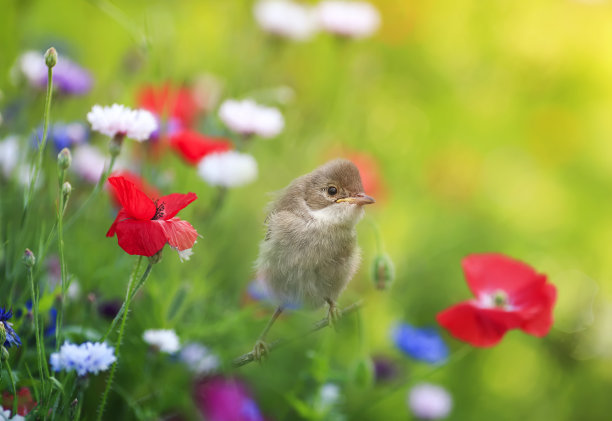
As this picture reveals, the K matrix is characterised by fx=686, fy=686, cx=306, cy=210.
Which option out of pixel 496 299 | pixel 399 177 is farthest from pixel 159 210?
pixel 399 177

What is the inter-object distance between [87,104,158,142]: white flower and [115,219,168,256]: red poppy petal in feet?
0.91

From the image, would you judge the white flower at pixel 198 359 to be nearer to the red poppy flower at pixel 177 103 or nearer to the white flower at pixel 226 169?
the white flower at pixel 226 169

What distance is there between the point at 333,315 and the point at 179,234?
0.95 feet

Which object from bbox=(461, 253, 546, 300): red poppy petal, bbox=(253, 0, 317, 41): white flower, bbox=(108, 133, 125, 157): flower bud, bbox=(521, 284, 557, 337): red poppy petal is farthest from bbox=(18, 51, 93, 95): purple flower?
bbox=(521, 284, 557, 337): red poppy petal

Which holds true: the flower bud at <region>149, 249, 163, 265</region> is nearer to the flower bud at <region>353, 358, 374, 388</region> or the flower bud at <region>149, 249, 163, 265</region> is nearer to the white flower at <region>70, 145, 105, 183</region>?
the flower bud at <region>353, 358, 374, 388</region>

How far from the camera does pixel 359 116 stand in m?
2.70

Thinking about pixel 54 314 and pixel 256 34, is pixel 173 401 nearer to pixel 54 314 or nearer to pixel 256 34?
pixel 54 314

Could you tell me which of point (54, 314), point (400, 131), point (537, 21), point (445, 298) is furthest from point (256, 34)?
point (537, 21)

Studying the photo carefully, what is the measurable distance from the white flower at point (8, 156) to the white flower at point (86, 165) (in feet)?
0.42

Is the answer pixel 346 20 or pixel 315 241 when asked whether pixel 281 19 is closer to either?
pixel 346 20

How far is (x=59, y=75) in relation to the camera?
1.71m

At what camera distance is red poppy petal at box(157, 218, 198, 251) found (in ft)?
2.66

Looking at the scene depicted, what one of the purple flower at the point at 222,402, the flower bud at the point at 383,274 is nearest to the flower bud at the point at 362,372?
the purple flower at the point at 222,402

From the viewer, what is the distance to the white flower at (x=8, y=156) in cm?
154
